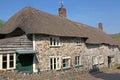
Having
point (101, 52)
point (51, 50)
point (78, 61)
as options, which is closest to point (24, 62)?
point (51, 50)

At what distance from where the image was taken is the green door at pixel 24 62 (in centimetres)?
2025

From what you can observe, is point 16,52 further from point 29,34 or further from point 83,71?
point 83,71

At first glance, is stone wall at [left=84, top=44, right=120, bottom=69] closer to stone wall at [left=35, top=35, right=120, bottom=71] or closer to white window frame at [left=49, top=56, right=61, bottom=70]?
stone wall at [left=35, top=35, right=120, bottom=71]

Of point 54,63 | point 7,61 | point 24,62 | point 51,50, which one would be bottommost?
point 54,63

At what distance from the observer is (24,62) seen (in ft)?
68.3

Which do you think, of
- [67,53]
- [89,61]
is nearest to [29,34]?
[67,53]

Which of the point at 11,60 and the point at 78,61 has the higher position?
the point at 11,60

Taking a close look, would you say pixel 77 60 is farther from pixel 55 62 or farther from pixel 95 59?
pixel 95 59

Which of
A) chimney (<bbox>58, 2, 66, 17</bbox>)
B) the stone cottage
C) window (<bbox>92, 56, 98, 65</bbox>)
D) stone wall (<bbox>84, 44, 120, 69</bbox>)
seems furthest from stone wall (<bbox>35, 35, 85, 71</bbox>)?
Answer: chimney (<bbox>58, 2, 66, 17</bbox>)

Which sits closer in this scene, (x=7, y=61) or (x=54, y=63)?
(x=7, y=61)

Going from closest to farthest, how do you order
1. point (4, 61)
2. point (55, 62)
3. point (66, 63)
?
point (4, 61) → point (55, 62) → point (66, 63)

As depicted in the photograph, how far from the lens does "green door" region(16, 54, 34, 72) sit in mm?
20250

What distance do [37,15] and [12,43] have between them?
21.4 feet

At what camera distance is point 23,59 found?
68.3 ft
